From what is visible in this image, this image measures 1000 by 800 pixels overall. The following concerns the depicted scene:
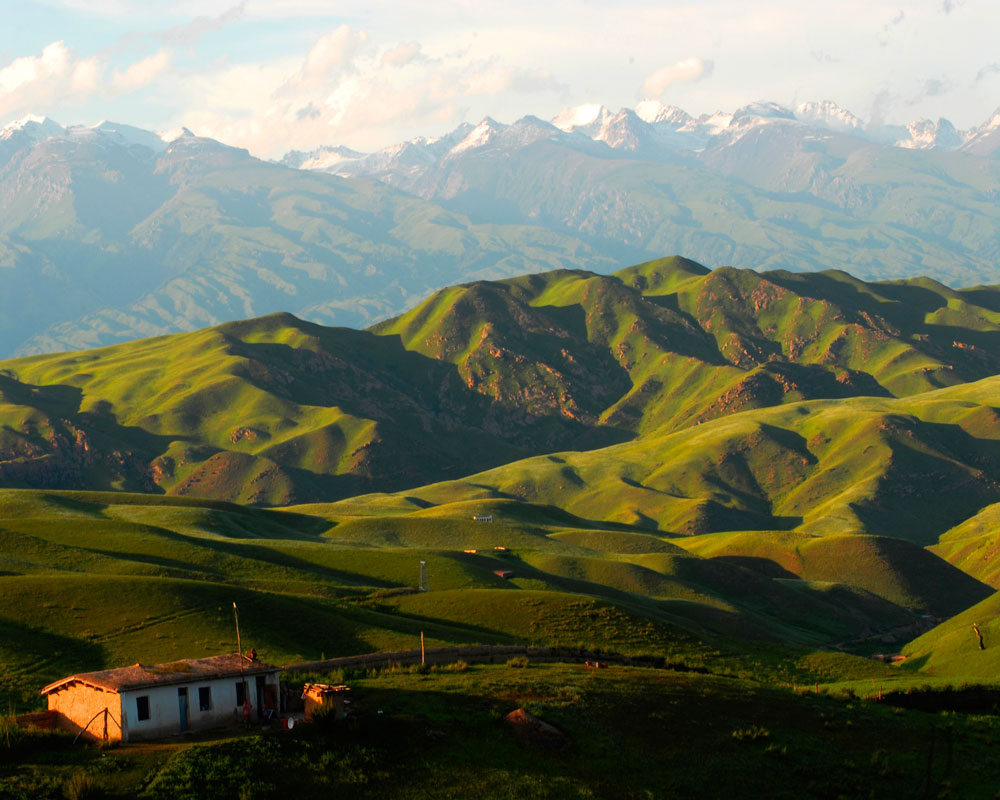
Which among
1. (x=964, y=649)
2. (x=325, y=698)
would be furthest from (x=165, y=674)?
(x=964, y=649)

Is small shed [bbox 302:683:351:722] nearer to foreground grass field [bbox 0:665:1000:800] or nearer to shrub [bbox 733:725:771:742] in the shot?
foreground grass field [bbox 0:665:1000:800]

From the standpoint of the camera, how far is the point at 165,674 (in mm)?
54281

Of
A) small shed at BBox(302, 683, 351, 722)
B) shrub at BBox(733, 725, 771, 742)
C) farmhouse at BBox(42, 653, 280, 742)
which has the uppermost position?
farmhouse at BBox(42, 653, 280, 742)

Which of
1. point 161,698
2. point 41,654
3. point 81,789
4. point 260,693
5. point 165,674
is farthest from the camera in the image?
point 41,654

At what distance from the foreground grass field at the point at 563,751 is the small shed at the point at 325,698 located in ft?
2.03

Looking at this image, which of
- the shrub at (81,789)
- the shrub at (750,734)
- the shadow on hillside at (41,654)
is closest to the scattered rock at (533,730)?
the shrub at (750,734)

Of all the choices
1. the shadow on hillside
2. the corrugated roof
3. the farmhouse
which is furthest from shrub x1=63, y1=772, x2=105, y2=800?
the shadow on hillside

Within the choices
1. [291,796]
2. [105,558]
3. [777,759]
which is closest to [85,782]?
[291,796]

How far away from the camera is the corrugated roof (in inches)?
2073

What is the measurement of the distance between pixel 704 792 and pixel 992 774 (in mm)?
14961

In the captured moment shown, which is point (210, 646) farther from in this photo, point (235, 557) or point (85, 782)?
point (235, 557)

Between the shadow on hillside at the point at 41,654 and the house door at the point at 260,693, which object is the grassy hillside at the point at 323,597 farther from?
the house door at the point at 260,693

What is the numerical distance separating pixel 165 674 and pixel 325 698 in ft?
22.0

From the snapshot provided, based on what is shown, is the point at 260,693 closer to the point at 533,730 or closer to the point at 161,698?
the point at 161,698
